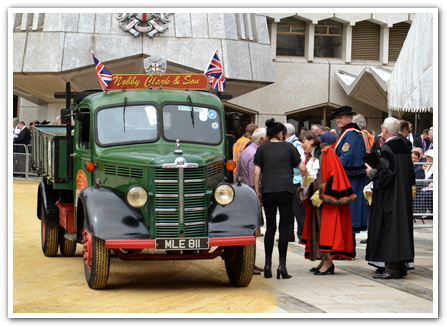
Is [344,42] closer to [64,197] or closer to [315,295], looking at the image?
[64,197]

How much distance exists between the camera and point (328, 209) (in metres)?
12.6

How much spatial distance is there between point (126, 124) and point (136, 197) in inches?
57.0

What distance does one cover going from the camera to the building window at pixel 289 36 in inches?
1615

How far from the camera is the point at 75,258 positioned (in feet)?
47.5

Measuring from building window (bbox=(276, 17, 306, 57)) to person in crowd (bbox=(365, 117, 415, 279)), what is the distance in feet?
95.0

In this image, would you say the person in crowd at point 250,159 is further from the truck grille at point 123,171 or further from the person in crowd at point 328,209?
the truck grille at point 123,171

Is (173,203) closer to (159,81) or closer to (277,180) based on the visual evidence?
(277,180)

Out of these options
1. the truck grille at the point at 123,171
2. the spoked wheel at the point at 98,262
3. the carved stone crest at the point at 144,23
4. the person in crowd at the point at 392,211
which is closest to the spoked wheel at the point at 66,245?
the truck grille at the point at 123,171

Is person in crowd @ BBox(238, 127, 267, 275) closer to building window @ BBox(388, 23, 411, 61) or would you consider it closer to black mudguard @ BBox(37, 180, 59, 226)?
A: black mudguard @ BBox(37, 180, 59, 226)

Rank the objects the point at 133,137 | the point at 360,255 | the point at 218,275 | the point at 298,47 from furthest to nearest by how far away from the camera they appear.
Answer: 1. the point at 298,47
2. the point at 360,255
3. the point at 218,275
4. the point at 133,137

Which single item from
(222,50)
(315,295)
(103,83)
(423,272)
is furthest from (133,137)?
(222,50)

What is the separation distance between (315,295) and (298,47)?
31.2 metres

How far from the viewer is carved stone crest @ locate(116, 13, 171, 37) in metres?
35.0

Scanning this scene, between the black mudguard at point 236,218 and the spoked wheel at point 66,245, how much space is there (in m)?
3.98
